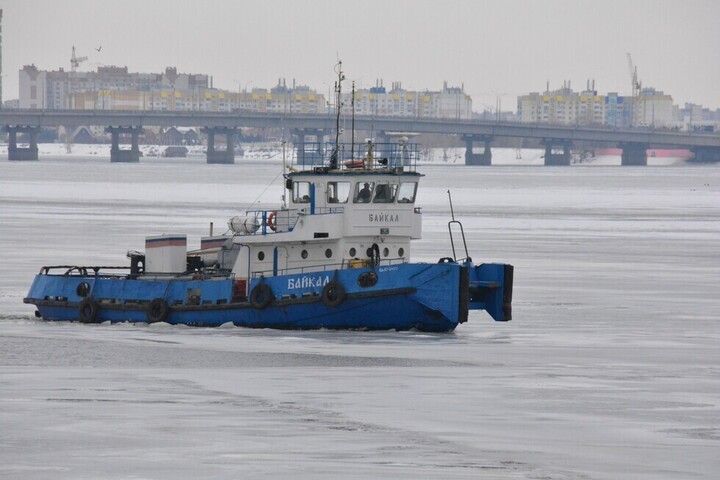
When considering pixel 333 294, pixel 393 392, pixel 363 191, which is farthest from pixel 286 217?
pixel 393 392

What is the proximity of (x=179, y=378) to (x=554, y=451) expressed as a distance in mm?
9325

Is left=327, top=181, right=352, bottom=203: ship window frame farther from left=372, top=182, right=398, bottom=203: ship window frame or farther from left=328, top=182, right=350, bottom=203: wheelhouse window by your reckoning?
left=372, top=182, right=398, bottom=203: ship window frame

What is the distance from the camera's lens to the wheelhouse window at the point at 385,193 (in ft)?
125

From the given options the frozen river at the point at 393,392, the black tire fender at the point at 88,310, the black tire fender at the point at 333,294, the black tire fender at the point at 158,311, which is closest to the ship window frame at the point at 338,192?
the black tire fender at the point at 333,294

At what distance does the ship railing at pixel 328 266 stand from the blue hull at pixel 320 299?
0.65m

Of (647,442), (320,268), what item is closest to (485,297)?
(320,268)

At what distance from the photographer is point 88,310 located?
40219 mm

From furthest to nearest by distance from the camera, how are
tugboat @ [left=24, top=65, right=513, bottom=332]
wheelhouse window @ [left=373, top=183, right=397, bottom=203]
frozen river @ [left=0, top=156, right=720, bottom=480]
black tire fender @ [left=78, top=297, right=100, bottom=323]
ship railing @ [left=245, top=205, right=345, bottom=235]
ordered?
1. black tire fender @ [left=78, top=297, right=100, bottom=323]
2. wheelhouse window @ [left=373, top=183, right=397, bottom=203]
3. ship railing @ [left=245, top=205, right=345, bottom=235]
4. tugboat @ [left=24, top=65, right=513, bottom=332]
5. frozen river @ [left=0, top=156, right=720, bottom=480]

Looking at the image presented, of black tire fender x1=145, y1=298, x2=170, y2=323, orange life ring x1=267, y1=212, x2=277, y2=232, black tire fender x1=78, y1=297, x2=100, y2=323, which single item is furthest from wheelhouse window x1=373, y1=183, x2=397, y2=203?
black tire fender x1=78, y1=297, x2=100, y2=323

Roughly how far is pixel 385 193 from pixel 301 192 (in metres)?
2.07

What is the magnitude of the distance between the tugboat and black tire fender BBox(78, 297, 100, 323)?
3 centimetres

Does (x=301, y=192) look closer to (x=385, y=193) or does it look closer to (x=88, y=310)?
(x=385, y=193)

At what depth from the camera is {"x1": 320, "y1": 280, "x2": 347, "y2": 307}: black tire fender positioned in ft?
120

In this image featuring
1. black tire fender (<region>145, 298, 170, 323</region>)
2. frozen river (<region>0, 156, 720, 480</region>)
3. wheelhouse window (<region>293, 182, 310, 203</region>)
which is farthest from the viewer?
black tire fender (<region>145, 298, 170, 323</region>)
